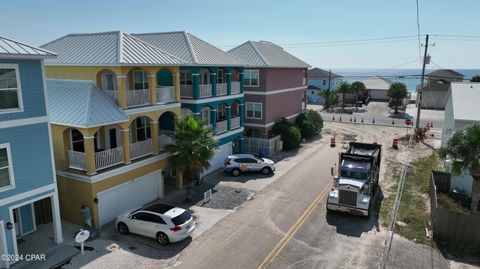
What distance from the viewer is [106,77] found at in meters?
21.3

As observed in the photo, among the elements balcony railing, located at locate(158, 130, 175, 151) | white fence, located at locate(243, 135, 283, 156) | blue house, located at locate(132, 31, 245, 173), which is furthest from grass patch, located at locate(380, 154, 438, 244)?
balcony railing, located at locate(158, 130, 175, 151)

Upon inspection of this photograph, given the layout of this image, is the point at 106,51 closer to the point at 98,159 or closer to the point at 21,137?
→ the point at 98,159

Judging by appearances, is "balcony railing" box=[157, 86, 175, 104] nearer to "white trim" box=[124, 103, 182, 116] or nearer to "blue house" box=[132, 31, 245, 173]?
"white trim" box=[124, 103, 182, 116]

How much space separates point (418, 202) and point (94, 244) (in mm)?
18096

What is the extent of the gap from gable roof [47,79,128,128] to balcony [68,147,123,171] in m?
1.72

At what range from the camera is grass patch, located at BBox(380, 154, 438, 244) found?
59.6 ft

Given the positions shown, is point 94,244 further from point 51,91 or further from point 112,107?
point 51,91

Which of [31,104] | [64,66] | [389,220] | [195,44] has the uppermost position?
[195,44]

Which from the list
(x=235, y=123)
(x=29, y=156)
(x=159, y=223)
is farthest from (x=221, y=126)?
(x=29, y=156)

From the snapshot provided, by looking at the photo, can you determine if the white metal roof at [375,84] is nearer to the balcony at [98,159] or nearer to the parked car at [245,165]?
the parked car at [245,165]

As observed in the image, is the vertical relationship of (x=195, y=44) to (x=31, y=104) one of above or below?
above

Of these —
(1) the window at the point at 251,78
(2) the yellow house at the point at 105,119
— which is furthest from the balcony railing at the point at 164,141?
(1) the window at the point at 251,78

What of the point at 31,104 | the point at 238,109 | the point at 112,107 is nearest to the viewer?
the point at 31,104

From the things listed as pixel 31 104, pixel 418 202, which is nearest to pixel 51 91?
pixel 31 104
